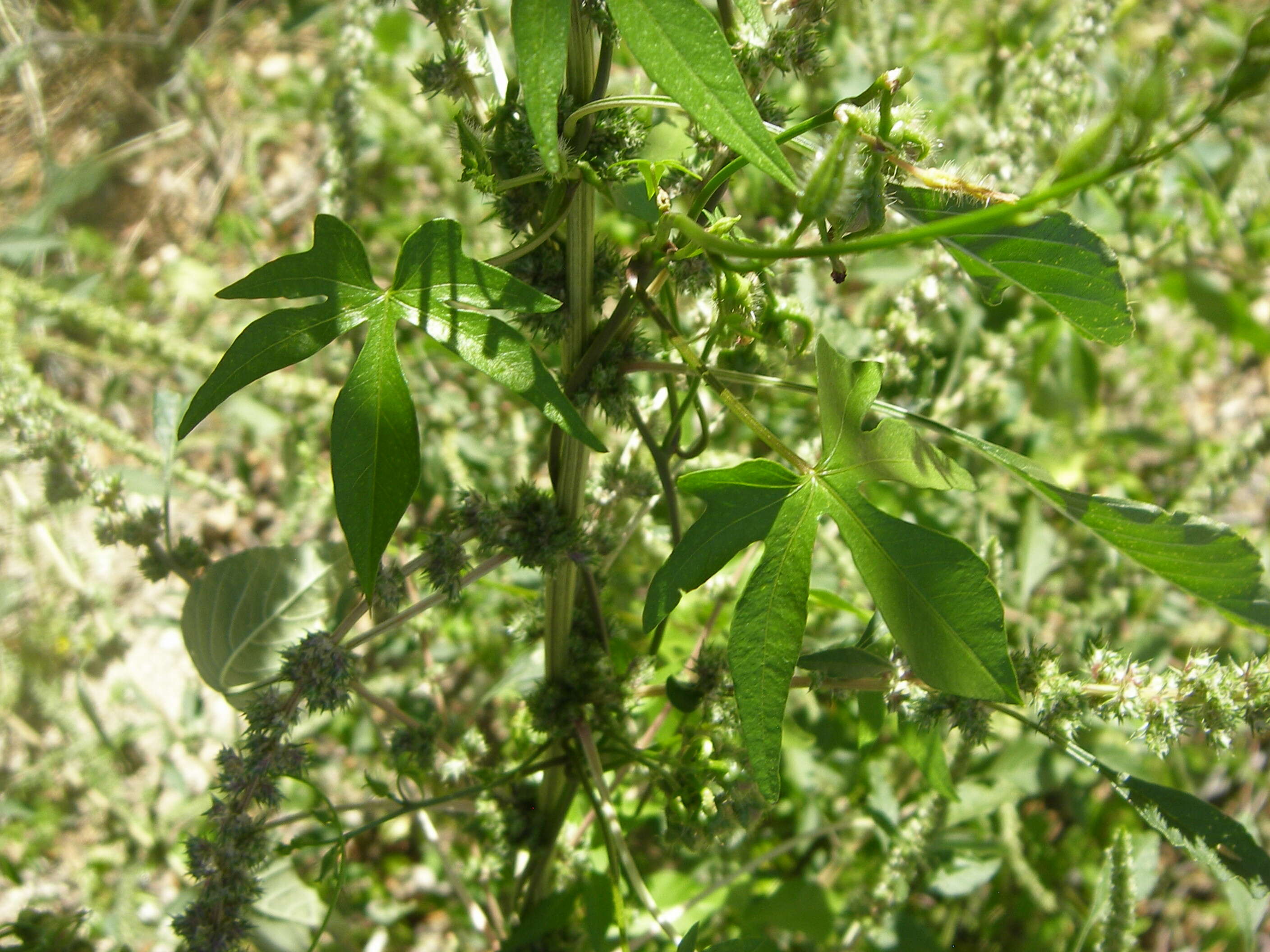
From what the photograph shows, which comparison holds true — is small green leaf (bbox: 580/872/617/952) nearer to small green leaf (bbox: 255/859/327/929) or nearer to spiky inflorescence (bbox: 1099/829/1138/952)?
small green leaf (bbox: 255/859/327/929)

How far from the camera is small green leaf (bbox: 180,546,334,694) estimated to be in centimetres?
140

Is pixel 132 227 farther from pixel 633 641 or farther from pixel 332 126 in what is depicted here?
pixel 633 641

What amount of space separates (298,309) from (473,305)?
0.58ft

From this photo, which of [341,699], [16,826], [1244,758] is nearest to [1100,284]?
[341,699]

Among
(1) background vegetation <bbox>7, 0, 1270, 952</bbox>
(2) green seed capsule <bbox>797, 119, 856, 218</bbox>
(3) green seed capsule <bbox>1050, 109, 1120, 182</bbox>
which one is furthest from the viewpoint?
(1) background vegetation <bbox>7, 0, 1270, 952</bbox>

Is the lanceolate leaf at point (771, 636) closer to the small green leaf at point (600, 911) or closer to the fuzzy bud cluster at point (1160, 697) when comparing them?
the fuzzy bud cluster at point (1160, 697)

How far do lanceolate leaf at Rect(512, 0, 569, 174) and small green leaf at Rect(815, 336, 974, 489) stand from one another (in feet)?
1.19

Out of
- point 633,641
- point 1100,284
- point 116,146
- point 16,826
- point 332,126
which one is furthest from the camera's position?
point 116,146

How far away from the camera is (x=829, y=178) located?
0.74 metres

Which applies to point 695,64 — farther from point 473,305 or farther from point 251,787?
point 251,787

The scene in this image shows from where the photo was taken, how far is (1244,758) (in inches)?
105

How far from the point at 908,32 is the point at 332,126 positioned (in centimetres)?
202

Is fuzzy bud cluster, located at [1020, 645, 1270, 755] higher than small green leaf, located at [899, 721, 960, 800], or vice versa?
small green leaf, located at [899, 721, 960, 800]

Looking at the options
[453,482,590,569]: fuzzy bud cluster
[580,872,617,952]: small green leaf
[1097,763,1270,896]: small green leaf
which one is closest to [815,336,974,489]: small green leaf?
[453,482,590,569]: fuzzy bud cluster
